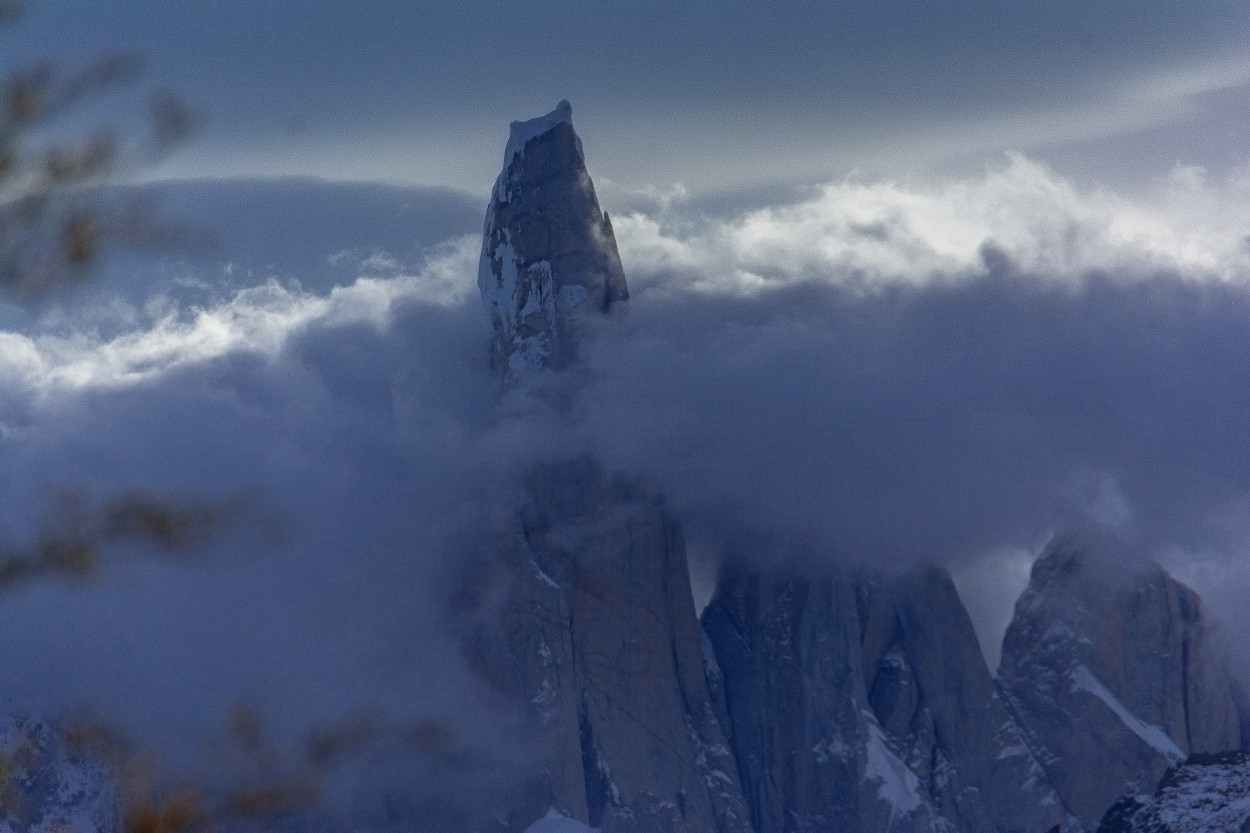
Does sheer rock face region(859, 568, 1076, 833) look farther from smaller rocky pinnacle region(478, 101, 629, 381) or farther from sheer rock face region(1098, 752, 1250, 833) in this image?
sheer rock face region(1098, 752, 1250, 833)

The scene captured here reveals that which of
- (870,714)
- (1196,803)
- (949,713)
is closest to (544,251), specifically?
(870,714)

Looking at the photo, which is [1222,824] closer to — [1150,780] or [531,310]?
[1150,780]

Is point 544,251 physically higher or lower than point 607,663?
higher

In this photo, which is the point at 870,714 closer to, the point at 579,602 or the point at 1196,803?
the point at 579,602

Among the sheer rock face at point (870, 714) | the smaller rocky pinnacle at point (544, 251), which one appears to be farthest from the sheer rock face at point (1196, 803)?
the smaller rocky pinnacle at point (544, 251)

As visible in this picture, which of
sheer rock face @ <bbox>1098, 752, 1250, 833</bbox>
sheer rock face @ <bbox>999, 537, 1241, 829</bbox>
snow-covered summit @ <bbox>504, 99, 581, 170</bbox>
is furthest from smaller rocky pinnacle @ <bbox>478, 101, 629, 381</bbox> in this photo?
sheer rock face @ <bbox>1098, 752, 1250, 833</bbox>

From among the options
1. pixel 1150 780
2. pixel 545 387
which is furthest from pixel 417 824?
pixel 1150 780
